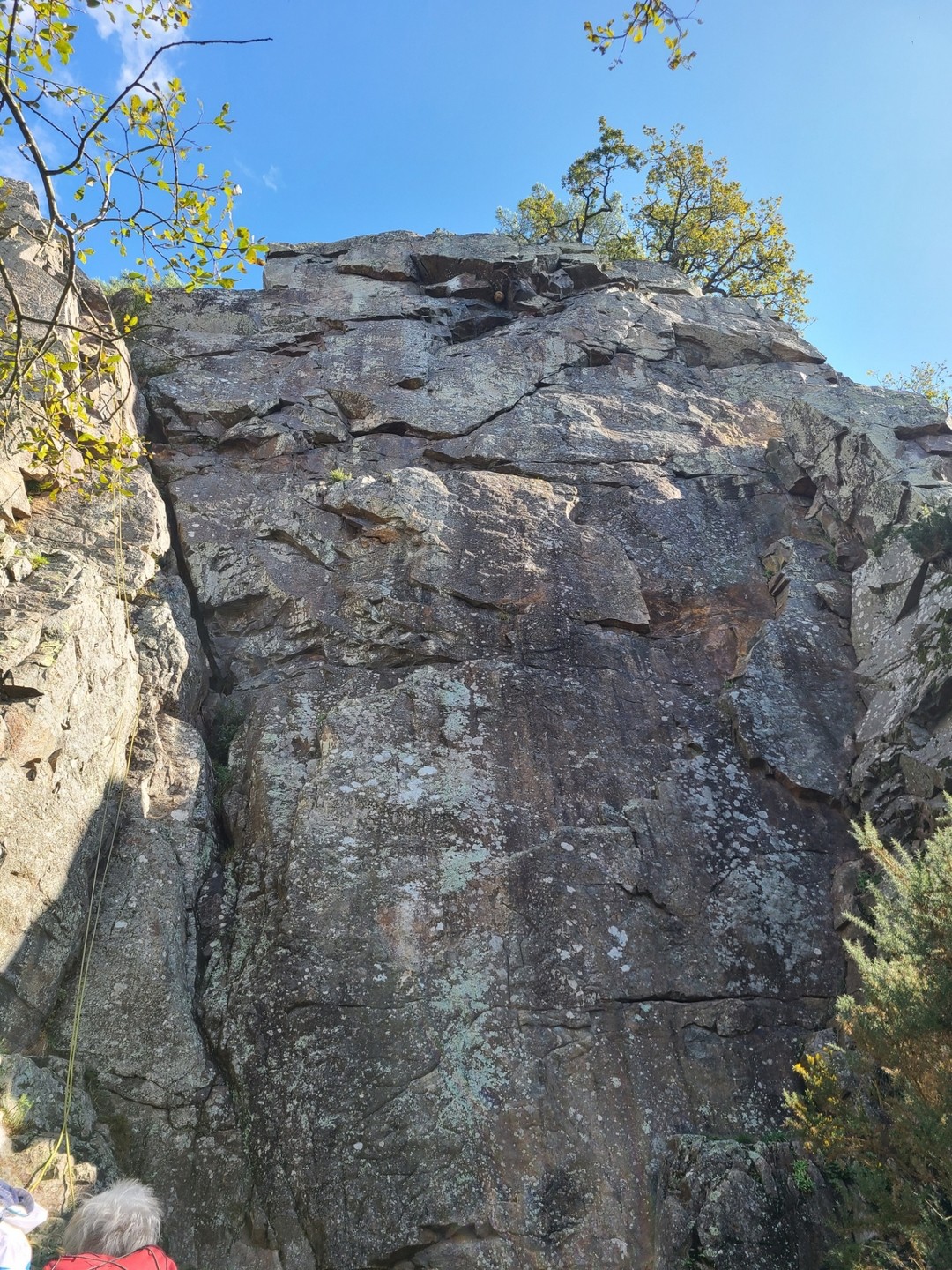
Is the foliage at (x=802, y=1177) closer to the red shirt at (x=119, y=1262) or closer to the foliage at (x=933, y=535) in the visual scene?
the red shirt at (x=119, y=1262)

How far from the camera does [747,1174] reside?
6.66 metres

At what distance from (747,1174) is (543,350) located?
41.9 feet

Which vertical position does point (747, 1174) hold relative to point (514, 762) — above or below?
below

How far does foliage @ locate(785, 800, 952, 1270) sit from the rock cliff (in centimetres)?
49

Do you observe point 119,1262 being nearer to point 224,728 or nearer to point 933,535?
point 224,728

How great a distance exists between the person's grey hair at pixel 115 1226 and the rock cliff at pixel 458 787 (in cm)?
253

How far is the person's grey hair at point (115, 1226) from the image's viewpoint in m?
A: 4.30

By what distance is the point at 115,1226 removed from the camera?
435 centimetres

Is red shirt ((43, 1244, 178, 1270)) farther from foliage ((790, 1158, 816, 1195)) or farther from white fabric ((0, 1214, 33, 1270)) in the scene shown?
foliage ((790, 1158, 816, 1195))

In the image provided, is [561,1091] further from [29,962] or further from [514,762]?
[29,962]

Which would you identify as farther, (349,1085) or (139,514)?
(139,514)

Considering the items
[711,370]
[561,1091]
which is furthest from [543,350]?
[561,1091]

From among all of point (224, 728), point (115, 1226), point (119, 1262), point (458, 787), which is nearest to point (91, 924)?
point (224, 728)

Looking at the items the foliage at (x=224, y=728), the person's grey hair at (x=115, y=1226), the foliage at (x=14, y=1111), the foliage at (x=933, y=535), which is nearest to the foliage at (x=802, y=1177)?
the person's grey hair at (x=115, y=1226)
